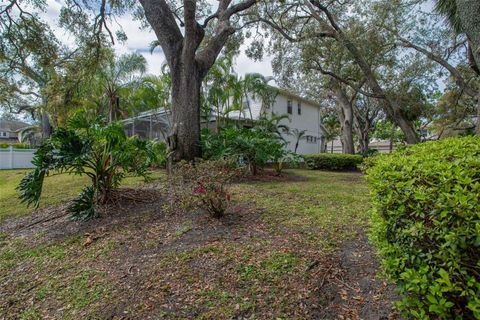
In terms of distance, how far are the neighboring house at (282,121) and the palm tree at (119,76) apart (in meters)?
1.57

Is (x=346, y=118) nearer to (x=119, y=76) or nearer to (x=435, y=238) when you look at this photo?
(x=119, y=76)

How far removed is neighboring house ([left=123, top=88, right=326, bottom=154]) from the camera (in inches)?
570

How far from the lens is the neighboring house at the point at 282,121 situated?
14477 mm

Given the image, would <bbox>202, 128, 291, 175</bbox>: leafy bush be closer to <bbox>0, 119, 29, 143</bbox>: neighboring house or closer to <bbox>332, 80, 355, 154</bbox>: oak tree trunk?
<bbox>332, 80, 355, 154</bbox>: oak tree trunk

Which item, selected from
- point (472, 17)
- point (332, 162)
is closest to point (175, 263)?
point (472, 17)

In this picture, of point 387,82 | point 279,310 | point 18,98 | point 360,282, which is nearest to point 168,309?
point 279,310

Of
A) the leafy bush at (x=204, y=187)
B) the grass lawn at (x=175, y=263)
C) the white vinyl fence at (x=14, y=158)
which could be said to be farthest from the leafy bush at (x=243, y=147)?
the white vinyl fence at (x=14, y=158)

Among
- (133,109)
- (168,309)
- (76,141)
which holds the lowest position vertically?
(168,309)

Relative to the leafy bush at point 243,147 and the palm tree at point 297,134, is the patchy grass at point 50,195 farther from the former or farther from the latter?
the palm tree at point 297,134

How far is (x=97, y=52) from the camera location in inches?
387

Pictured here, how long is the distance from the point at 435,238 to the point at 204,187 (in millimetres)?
2830

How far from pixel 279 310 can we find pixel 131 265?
5.59 feet

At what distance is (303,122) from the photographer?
2000 centimetres

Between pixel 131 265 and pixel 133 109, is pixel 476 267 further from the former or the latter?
pixel 133 109
